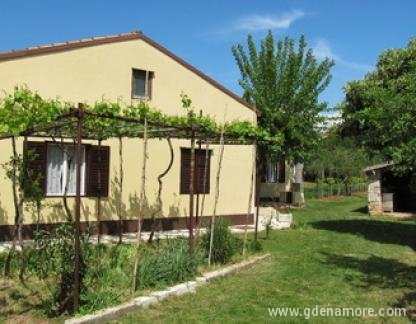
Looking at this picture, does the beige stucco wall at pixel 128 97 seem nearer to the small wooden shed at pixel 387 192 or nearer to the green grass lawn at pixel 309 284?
the green grass lawn at pixel 309 284

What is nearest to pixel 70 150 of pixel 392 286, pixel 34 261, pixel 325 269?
pixel 34 261

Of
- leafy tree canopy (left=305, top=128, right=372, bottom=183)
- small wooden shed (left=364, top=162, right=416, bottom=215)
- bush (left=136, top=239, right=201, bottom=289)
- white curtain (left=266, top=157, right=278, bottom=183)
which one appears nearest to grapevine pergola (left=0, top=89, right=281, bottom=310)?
bush (left=136, top=239, right=201, bottom=289)

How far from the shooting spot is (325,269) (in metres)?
10.1

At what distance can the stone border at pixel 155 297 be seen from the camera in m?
6.29

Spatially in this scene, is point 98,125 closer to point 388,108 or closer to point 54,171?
point 54,171

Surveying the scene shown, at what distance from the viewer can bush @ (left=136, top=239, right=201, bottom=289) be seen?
7.85 m

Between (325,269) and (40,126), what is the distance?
5890 mm

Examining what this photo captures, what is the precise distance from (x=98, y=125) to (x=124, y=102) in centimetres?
355

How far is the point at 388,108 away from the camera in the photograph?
10.8 m

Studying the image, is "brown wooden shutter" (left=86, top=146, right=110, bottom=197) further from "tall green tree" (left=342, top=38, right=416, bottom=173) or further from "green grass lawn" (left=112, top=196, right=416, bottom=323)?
"tall green tree" (left=342, top=38, right=416, bottom=173)

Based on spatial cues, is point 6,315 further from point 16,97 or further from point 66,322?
point 16,97

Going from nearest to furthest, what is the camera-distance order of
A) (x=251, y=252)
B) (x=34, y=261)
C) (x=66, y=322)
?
(x=66, y=322) → (x=34, y=261) → (x=251, y=252)

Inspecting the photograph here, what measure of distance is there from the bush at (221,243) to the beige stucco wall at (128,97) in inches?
141

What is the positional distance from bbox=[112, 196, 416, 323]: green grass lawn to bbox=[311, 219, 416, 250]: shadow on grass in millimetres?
244
